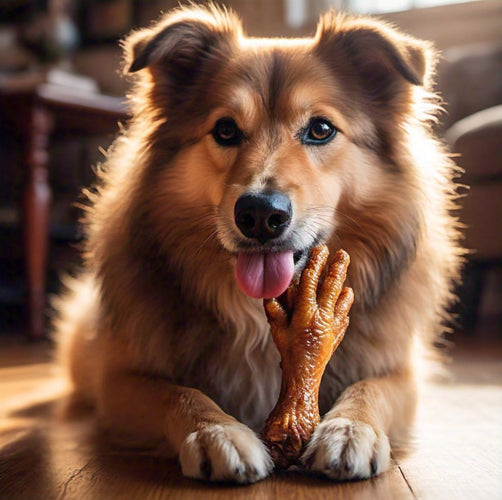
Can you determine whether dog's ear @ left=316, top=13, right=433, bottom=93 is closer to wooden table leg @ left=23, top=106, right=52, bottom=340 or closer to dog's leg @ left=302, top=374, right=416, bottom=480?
dog's leg @ left=302, top=374, right=416, bottom=480

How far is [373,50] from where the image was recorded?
1.66 metres

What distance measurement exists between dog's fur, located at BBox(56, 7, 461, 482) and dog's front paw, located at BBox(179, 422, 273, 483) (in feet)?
0.71

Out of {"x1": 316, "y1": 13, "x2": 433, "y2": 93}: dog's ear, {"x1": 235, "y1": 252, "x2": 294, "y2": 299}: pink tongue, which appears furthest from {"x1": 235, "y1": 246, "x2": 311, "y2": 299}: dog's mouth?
{"x1": 316, "y1": 13, "x2": 433, "y2": 93}: dog's ear

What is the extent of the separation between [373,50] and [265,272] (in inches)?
25.5

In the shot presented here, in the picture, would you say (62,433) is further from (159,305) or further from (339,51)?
(339,51)

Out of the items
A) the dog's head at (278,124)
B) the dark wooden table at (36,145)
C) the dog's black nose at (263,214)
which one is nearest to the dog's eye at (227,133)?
the dog's head at (278,124)

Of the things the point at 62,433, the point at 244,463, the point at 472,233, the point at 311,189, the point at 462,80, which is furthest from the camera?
the point at 462,80

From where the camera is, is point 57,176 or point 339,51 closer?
point 339,51

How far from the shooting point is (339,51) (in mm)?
1699

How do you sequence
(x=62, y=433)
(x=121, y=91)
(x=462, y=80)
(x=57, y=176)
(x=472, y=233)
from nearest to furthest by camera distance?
(x=62, y=433)
(x=472, y=233)
(x=462, y=80)
(x=57, y=176)
(x=121, y=91)

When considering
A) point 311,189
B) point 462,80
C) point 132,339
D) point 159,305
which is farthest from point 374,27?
point 462,80

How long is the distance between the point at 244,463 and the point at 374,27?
1081 mm

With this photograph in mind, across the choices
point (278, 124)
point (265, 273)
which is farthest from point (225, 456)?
point (278, 124)

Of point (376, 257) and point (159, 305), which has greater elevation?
point (376, 257)
